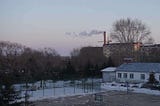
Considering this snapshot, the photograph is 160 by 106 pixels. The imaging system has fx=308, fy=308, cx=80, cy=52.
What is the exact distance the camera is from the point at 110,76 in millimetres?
43281

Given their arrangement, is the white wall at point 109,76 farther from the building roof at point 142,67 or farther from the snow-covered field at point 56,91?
the snow-covered field at point 56,91

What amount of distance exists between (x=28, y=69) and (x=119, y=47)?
29.2 metres

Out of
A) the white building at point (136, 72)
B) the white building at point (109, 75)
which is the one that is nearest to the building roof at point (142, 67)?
the white building at point (136, 72)

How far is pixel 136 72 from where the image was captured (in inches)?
1556

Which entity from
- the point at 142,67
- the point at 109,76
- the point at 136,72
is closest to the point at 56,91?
the point at 136,72

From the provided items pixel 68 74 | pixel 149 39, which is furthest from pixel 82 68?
pixel 149 39

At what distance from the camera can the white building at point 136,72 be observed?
3816 cm

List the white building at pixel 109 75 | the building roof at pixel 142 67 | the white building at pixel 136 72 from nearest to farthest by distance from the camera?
the building roof at pixel 142 67 → the white building at pixel 136 72 → the white building at pixel 109 75

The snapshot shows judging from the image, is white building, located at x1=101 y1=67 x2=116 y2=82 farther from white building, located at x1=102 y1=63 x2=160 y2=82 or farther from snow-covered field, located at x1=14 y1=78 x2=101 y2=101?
snow-covered field, located at x1=14 y1=78 x2=101 y2=101

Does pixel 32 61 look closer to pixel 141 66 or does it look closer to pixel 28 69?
pixel 28 69

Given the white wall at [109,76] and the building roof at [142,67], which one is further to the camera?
the white wall at [109,76]

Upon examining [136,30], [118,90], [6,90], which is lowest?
[118,90]

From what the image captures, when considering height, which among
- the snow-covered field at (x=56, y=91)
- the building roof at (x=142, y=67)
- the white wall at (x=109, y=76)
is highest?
the building roof at (x=142, y=67)

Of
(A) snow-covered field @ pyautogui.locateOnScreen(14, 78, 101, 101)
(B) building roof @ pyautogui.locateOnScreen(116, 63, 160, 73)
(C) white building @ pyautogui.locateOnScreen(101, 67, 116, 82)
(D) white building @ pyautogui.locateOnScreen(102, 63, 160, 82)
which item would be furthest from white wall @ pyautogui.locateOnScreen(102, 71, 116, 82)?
(A) snow-covered field @ pyautogui.locateOnScreen(14, 78, 101, 101)
